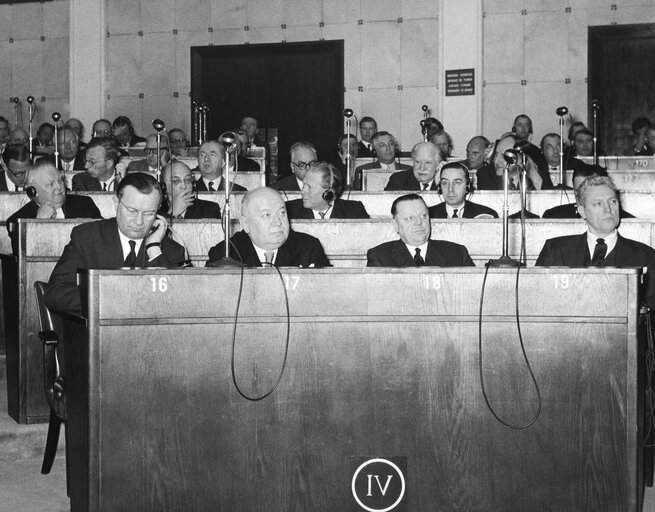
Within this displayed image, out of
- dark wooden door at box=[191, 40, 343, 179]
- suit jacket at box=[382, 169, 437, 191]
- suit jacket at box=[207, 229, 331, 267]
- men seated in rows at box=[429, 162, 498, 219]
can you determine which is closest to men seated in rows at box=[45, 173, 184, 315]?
suit jacket at box=[207, 229, 331, 267]

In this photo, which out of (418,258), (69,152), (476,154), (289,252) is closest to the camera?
(289,252)

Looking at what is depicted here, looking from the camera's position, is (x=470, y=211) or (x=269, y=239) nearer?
(x=269, y=239)

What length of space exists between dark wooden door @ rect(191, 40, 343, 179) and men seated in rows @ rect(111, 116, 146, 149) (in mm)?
1249

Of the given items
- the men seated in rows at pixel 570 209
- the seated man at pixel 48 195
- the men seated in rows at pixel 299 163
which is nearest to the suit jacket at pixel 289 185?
the men seated in rows at pixel 299 163

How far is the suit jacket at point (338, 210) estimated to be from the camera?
22.3ft

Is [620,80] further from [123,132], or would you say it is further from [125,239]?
[125,239]

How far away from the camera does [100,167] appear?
26.6 ft

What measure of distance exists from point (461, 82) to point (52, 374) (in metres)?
8.68

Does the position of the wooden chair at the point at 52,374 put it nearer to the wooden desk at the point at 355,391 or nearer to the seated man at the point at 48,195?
the wooden desk at the point at 355,391

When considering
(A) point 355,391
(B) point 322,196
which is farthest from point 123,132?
(A) point 355,391

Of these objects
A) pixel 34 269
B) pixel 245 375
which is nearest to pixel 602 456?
pixel 245 375

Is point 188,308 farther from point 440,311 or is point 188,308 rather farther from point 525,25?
point 525,25

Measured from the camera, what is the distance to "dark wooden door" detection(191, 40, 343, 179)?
13.0 m

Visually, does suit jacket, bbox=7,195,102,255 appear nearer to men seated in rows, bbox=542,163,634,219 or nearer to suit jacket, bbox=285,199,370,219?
suit jacket, bbox=285,199,370,219
